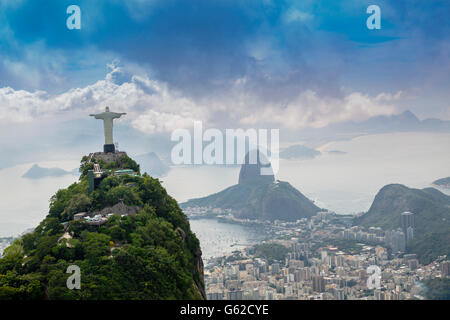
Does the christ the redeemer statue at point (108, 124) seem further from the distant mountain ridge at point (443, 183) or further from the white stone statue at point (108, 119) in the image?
the distant mountain ridge at point (443, 183)

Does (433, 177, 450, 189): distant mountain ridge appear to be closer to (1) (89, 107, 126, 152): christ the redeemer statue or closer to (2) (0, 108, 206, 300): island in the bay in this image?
(1) (89, 107, 126, 152): christ the redeemer statue

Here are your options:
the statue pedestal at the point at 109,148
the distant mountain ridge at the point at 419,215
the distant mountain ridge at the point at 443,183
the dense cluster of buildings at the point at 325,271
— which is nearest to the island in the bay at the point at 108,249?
the statue pedestal at the point at 109,148

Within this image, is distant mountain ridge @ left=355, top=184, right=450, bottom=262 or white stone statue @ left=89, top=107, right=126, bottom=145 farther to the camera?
distant mountain ridge @ left=355, top=184, right=450, bottom=262

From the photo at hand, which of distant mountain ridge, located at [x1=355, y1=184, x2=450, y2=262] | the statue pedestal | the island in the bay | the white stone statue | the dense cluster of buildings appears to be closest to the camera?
the island in the bay

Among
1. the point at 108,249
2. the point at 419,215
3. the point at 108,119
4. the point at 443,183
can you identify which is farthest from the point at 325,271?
the point at 443,183

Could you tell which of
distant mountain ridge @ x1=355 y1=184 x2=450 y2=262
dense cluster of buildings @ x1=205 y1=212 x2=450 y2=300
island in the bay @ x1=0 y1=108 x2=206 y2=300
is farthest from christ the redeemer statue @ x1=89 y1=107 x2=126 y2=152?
distant mountain ridge @ x1=355 y1=184 x2=450 y2=262

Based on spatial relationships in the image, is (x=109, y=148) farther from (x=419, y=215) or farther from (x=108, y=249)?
(x=419, y=215)

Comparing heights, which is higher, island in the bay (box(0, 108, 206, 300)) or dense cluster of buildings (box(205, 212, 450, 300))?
island in the bay (box(0, 108, 206, 300))
